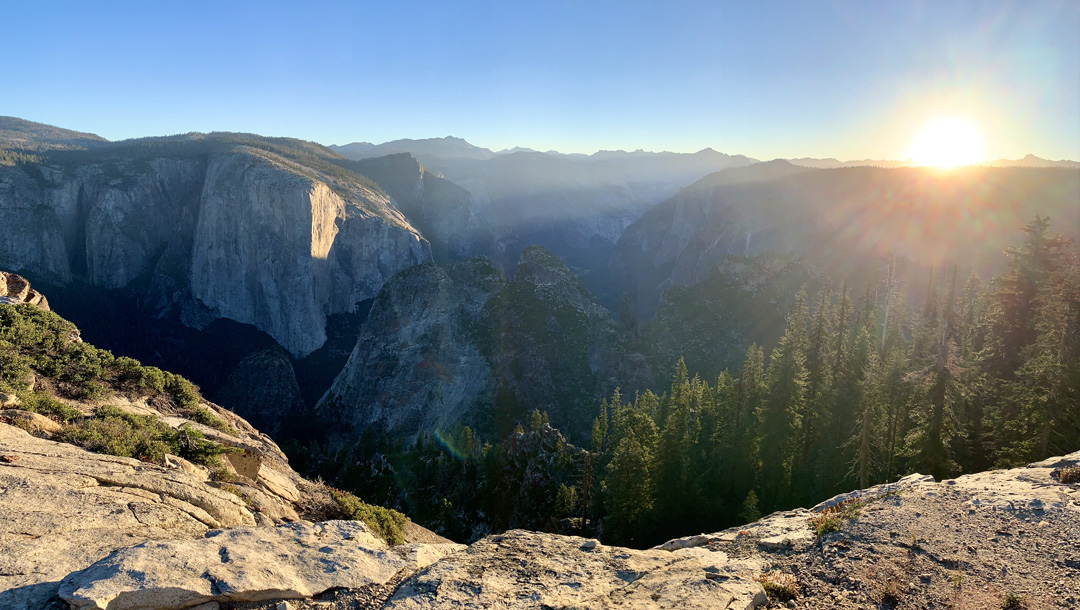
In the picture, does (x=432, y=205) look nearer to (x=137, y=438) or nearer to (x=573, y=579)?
(x=137, y=438)

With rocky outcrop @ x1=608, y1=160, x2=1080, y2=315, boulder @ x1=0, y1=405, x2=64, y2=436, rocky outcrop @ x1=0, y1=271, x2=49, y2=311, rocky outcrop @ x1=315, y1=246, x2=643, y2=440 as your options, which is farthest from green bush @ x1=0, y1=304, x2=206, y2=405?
rocky outcrop @ x1=608, y1=160, x2=1080, y2=315

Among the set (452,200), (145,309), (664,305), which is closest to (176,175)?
(145,309)

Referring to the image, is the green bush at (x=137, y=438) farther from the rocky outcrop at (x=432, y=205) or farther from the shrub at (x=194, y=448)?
the rocky outcrop at (x=432, y=205)

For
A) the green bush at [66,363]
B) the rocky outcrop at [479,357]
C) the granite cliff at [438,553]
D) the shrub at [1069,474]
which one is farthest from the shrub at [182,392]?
the rocky outcrop at [479,357]

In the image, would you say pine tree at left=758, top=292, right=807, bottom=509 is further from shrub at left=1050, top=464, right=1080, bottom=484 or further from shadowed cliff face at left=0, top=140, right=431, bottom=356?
shadowed cliff face at left=0, top=140, right=431, bottom=356

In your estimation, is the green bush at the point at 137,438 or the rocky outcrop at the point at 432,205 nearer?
the green bush at the point at 137,438

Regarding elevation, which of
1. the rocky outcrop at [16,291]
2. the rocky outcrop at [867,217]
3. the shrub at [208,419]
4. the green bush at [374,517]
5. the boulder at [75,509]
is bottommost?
the green bush at [374,517]

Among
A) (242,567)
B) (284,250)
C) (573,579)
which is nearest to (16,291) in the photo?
(242,567)
